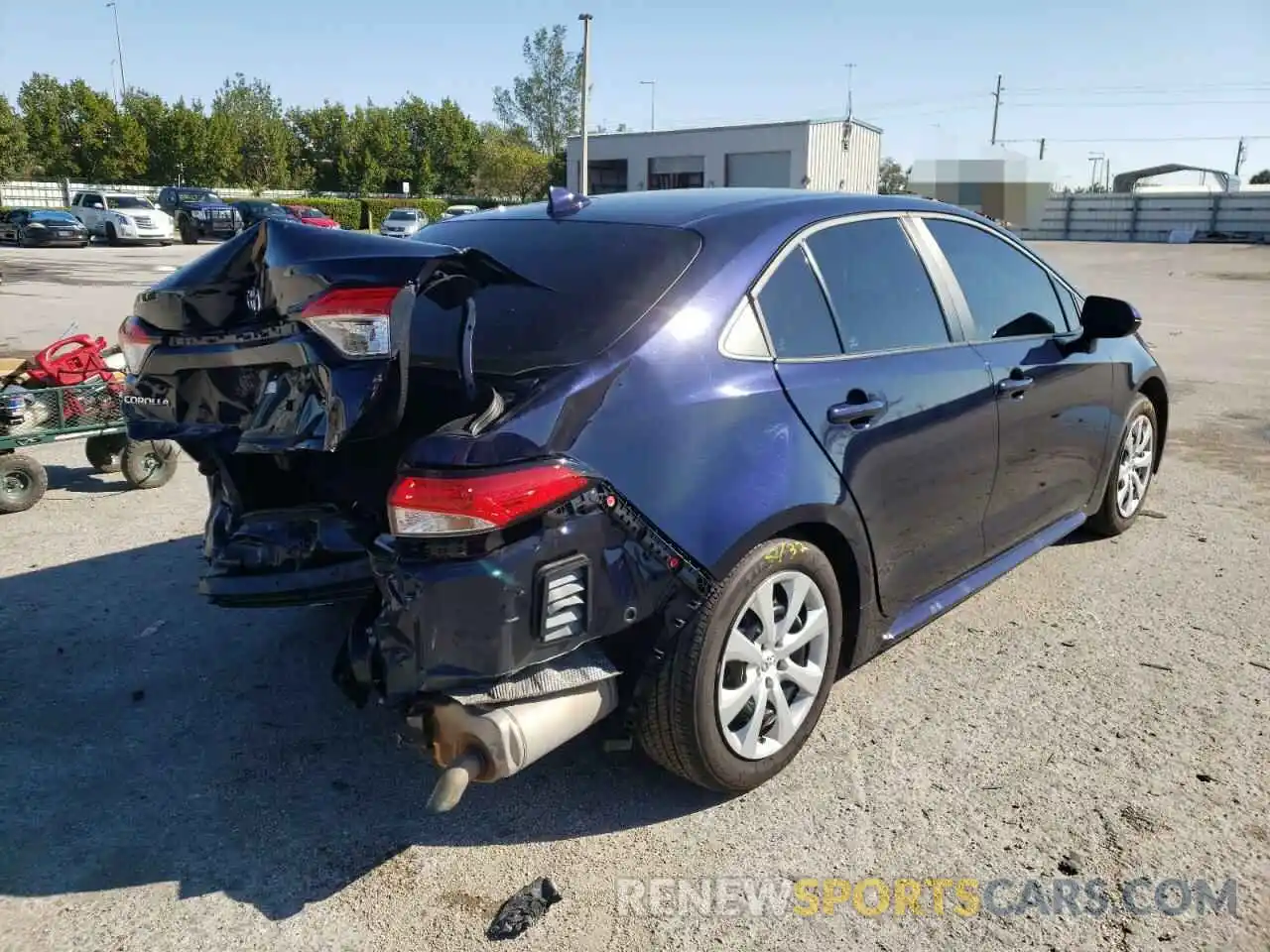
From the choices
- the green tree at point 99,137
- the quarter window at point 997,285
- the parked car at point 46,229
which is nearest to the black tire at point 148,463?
the quarter window at point 997,285

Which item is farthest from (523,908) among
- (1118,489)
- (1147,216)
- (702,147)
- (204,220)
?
(1147,216)

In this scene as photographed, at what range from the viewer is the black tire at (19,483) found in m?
5.56

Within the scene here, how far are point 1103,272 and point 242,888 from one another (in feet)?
101

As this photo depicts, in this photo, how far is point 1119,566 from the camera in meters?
4.91

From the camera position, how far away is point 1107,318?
14.5 ft

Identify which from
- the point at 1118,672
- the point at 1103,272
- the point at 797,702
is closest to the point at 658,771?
the point at 797,702

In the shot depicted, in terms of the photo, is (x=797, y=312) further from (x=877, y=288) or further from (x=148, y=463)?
(x=148, y=463)

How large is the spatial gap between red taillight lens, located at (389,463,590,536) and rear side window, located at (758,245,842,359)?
969 mm

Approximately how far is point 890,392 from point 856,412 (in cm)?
24

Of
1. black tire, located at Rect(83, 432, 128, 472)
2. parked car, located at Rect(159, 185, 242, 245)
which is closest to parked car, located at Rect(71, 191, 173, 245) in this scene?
parked car, located at Rect(159, 185, 242, 245)

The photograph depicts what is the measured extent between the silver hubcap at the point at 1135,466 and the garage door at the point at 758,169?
4509 cm

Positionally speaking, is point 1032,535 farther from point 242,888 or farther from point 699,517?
point 242,888

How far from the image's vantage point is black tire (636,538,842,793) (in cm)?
271

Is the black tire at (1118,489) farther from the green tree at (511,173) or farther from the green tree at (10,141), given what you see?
the green tree at (511,173)
